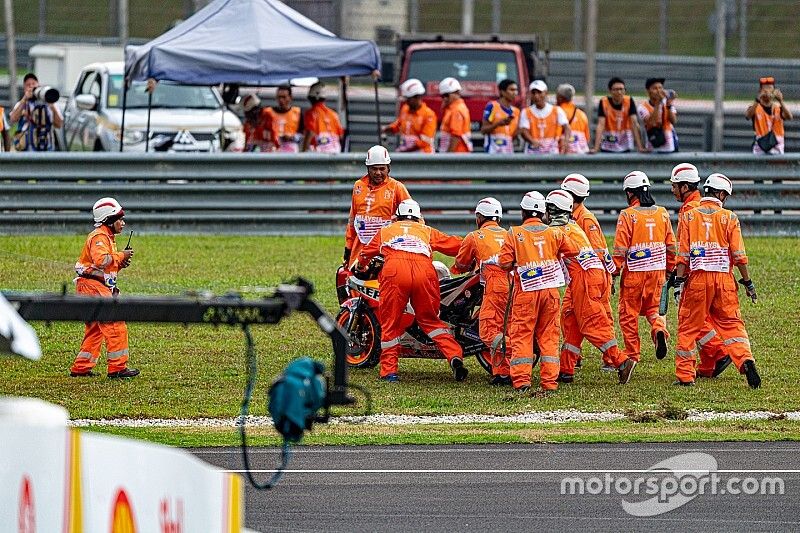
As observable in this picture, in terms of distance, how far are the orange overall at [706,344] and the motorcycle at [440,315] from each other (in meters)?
1.86

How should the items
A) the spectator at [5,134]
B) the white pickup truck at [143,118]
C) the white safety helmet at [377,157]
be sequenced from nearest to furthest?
the white safety helmet at [377,157] < the spectator at [5,134] < the white pickup truck at [143,118]

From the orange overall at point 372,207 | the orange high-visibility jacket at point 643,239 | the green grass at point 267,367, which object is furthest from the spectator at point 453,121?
the orange high-visibility jacket at point 643,239

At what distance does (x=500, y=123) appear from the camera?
68.3 ft

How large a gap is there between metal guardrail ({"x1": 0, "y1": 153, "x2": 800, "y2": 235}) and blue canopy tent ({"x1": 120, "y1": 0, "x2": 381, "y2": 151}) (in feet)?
4.51

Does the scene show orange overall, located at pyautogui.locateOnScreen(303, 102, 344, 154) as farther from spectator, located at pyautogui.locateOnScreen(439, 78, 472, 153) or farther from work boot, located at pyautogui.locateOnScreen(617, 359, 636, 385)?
work boot, located at pyautogui.locateOnScreen(617, 359, 636, 385)

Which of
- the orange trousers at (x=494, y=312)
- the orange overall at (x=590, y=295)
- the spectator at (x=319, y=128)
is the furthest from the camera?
the spectator at (x=319, y=128)

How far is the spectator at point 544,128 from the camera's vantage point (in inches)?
818

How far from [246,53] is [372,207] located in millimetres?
7147

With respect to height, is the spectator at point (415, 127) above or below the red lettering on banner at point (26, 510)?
above

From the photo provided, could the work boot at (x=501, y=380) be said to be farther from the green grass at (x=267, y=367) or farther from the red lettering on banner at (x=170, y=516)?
the red lettering on banner at (x=170, y=516)

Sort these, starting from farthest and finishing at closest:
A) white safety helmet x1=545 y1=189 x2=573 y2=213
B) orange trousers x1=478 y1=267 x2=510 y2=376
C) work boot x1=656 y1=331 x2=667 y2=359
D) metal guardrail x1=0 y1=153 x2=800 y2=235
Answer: metal guardrail x1=0 y1=153 x2=800 y2=235, work boot x1=656 y1=331 x2=667 y2=359, orange trousers x1=478 y1=267 x2=510 y2=376, white safety helmet x1=545 y1=189 x2=573 y2=213

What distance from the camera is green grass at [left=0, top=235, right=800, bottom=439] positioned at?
487 inches

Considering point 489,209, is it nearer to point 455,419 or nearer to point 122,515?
point 455,419

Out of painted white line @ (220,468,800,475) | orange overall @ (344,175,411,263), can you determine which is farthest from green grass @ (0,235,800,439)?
painted white line @ (220,468,800,475)
